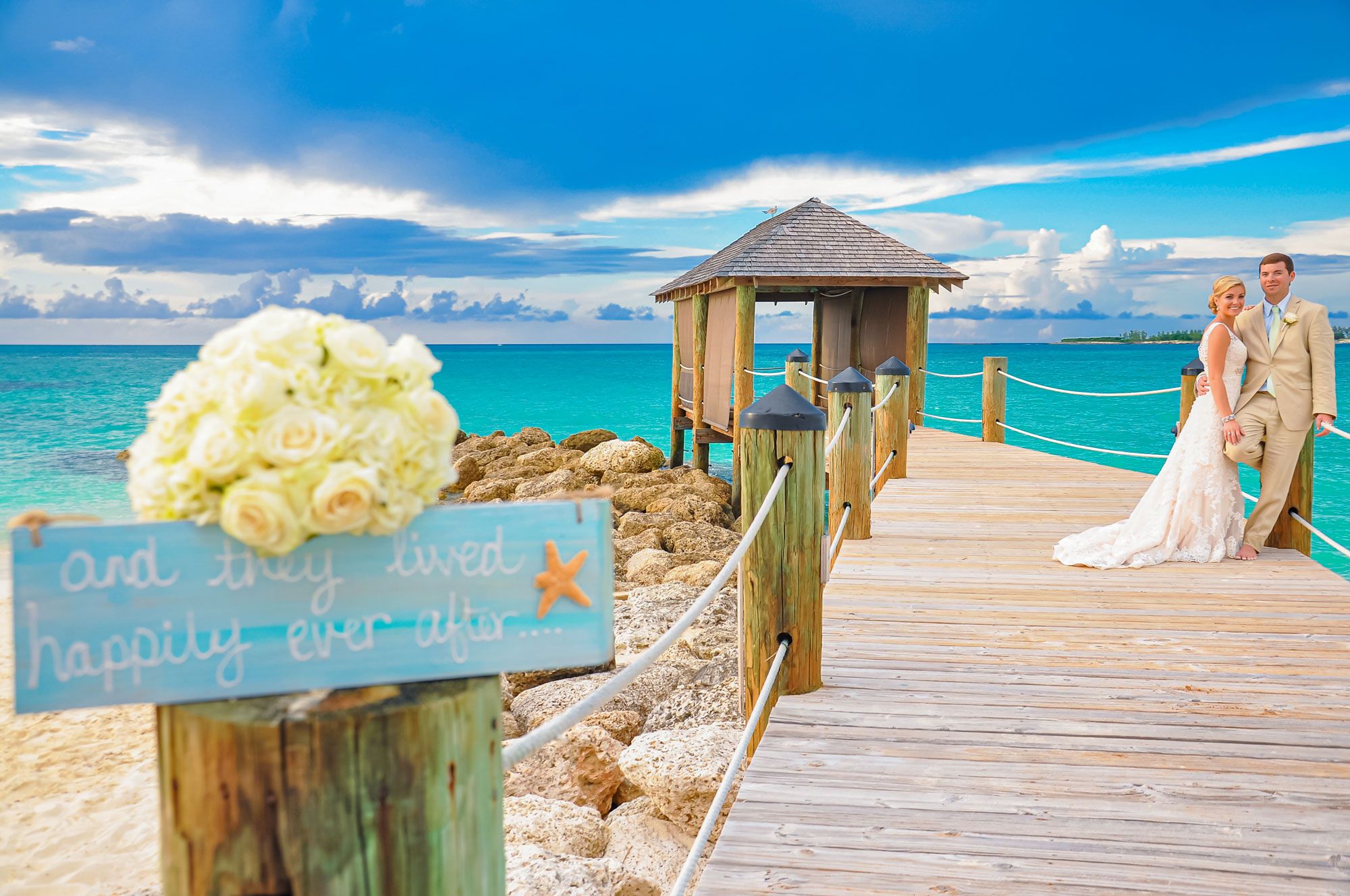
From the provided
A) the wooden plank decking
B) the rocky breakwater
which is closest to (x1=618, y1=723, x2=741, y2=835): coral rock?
the rocky breakwater

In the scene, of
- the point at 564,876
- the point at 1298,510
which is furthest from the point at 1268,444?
the point at 564,876

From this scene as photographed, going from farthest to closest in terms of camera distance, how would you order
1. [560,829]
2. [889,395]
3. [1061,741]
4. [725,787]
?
[889,395]
[560,829]
[1061,741]
[725,787]

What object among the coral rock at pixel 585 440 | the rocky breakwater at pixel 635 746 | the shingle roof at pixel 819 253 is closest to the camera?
the rocky breakwater at pixel 635 746

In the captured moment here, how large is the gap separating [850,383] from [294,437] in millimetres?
6044

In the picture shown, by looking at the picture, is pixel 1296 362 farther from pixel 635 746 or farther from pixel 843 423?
pixel 635 746

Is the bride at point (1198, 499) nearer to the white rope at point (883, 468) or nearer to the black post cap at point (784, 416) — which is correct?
the white rope at point (883, 468)

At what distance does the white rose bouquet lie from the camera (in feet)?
3.79

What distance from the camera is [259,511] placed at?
1154 millimetres

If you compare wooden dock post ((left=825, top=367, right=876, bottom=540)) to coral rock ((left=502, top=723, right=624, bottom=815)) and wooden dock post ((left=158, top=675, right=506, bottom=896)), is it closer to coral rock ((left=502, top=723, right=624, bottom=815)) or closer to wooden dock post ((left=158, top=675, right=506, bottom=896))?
coral rock ((left=502, top=723, right=624, bottom=815))

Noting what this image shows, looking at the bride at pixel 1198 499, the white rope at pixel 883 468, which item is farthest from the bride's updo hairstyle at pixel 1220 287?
the white rope at pixel 883 468

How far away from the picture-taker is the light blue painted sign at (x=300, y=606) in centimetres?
121

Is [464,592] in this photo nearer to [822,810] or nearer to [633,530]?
[822,810]

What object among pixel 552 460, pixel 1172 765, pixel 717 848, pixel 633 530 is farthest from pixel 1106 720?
pixel 552 460

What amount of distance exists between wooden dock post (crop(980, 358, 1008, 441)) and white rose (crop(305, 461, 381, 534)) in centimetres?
1206
